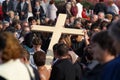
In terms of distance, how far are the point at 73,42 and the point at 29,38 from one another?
1.09m

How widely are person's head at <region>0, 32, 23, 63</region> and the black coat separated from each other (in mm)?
2245

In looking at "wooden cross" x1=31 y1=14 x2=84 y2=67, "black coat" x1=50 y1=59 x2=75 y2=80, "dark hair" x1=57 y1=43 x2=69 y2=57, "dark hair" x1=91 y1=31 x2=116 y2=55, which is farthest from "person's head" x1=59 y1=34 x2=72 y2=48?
"dark hair" x1=91 y1=31 x2=116 y2=55

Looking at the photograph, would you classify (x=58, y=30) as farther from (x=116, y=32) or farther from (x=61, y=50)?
(x=116, y=32)

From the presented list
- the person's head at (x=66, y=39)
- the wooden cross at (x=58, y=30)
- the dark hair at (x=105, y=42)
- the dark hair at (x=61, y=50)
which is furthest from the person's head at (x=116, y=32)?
the wooden cross at (x=58, y=30)

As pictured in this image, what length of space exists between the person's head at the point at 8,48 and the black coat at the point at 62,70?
2.25m

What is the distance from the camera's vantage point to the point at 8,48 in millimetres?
5133

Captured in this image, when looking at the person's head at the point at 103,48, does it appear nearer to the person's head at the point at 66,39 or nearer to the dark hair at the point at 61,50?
the dark hair at the point at 61,50

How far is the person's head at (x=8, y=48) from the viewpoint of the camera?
202 inches

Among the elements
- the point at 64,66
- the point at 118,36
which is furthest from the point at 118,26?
the point at 64,66

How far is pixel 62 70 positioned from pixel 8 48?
238 centimetres

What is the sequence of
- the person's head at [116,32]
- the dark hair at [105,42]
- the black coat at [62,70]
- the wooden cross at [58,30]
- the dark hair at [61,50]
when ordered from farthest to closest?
1. the wooden cross at [58,30]
2. the dark hair at [61,50]
3. the black coat at [62,70]
4. the dark hair at [105,42]
5. the person's head at [116,32]

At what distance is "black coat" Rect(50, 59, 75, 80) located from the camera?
7418 millimetres

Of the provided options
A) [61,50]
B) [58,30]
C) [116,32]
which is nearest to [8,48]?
[116,32]

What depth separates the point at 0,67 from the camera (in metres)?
5.19
